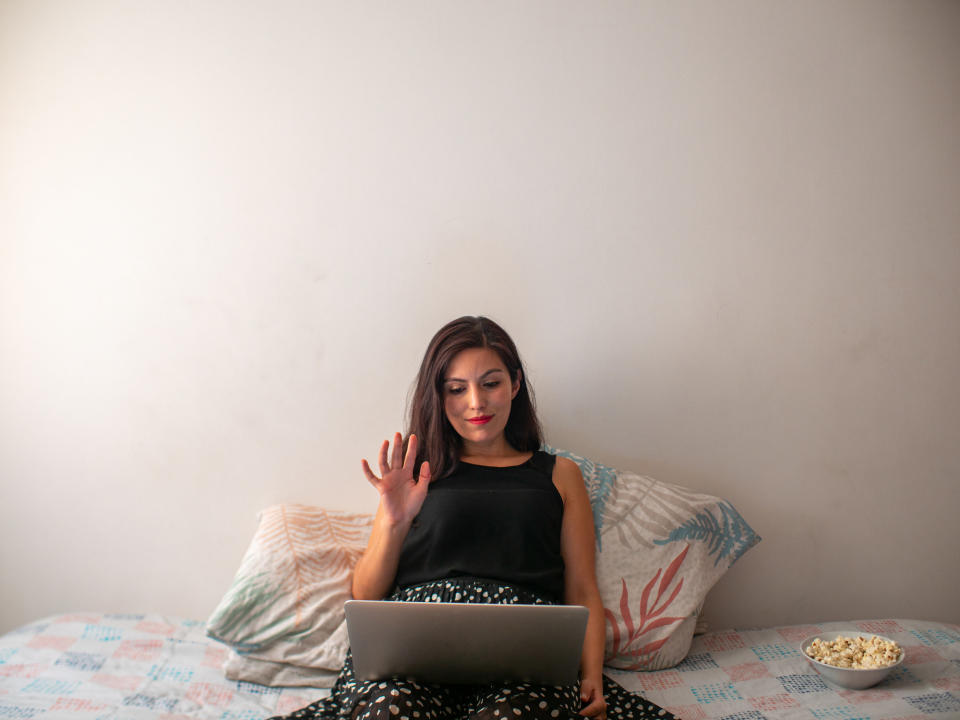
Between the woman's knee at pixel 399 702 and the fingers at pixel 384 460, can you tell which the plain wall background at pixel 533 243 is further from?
the woman's knee at pixel 399 702

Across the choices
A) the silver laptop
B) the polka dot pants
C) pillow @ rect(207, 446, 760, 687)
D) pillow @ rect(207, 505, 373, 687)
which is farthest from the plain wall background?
the silver laptop

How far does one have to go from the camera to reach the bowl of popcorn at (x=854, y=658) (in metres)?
1.36

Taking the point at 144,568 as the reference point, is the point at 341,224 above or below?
above

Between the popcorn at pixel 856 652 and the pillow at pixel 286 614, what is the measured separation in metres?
0.97

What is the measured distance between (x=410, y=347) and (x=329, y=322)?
0.71 feet

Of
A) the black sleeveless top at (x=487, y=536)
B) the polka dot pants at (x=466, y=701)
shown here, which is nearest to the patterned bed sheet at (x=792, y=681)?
the polka dot pants at (x=466, y=701)

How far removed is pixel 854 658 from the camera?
1.41 metres

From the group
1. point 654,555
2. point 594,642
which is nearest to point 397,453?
point 594,642

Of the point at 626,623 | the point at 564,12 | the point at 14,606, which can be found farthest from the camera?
the point at 14,606

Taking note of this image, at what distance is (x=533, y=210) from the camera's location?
179cm

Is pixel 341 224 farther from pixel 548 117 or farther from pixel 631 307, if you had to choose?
pixel 631 307

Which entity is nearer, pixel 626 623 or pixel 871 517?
pixel 626 623

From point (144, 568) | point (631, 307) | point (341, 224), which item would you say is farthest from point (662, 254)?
point (144, 568)

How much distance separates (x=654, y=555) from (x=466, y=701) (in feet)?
1.87
